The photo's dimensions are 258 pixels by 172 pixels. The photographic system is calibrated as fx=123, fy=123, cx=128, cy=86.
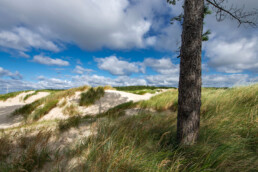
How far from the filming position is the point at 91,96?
10.1 m

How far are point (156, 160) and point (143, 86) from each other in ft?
74.1

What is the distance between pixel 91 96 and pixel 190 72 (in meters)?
8.98

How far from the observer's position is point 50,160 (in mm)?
2096

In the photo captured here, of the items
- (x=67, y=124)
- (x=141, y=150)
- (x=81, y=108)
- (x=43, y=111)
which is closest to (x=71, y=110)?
(x=81, y=108)

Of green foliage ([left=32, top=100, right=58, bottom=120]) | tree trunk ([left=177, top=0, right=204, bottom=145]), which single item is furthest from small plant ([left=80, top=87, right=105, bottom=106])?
tree trunk ([left=177, top=0, right=204, bottom=145])

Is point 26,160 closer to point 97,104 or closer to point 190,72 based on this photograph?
point 190,72

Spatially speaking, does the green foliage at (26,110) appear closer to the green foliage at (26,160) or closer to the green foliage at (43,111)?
the green foliage at (43,111)

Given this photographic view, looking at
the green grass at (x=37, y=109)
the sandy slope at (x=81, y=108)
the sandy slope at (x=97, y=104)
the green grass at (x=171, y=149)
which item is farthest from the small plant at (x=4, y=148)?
the green grass at (x=37, y=109)

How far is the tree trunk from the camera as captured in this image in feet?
7.22

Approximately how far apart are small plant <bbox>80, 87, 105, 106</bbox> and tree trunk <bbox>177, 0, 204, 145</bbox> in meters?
8.04

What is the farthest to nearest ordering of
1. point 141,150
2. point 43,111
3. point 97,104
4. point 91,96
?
1. point 91,96
2. point 97,104
3. point 43,111
4. point 141,150

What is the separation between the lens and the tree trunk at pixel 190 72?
220 cm

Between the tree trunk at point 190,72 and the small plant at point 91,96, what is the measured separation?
26.4 ft

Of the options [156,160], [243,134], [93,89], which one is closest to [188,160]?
[156,160]
